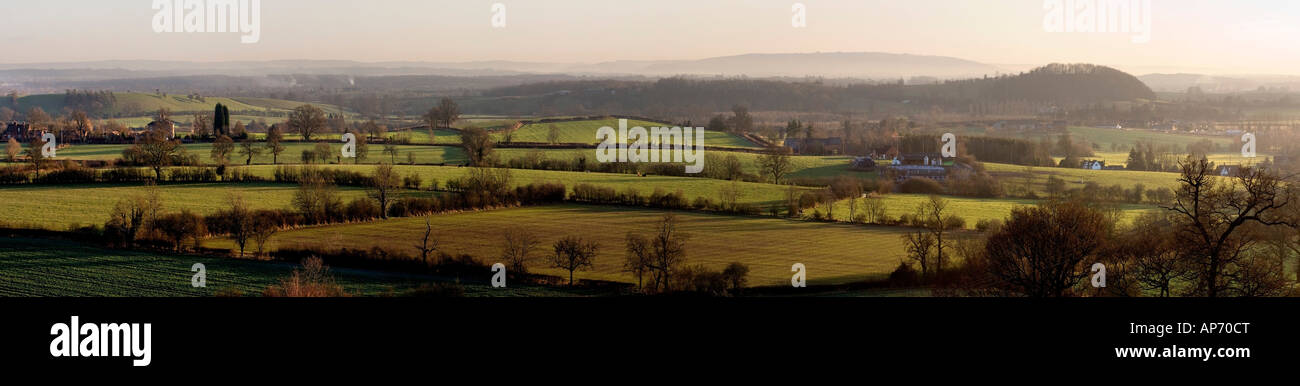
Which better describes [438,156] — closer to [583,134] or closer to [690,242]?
[583,134]

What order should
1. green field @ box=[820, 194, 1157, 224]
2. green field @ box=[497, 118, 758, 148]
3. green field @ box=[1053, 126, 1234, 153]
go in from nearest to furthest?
green field @ box=[820, 194, 1157, 224] → green field @ box=[1053, 126, 1234, 153] → green field @ box=[497, 118, 758, 148]

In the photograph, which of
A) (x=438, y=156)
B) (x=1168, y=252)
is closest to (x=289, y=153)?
(x=438, y=156)

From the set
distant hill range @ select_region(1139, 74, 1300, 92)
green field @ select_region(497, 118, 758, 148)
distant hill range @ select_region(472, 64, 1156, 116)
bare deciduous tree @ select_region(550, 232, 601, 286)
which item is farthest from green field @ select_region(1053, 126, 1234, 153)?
bare deciduous tree @ select_region(550, 232, 601, 286)

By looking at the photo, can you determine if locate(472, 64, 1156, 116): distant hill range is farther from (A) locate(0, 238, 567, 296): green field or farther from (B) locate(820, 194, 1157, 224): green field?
(A) locate(0, 238, 567, 296): green field

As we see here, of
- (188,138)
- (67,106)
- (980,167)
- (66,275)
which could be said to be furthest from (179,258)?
(67,106)

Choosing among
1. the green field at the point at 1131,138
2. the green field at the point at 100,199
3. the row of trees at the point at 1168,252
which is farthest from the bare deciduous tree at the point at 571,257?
the green field at the point at 1131,138

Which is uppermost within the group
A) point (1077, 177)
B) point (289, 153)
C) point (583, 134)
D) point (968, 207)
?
point (583, 134)
